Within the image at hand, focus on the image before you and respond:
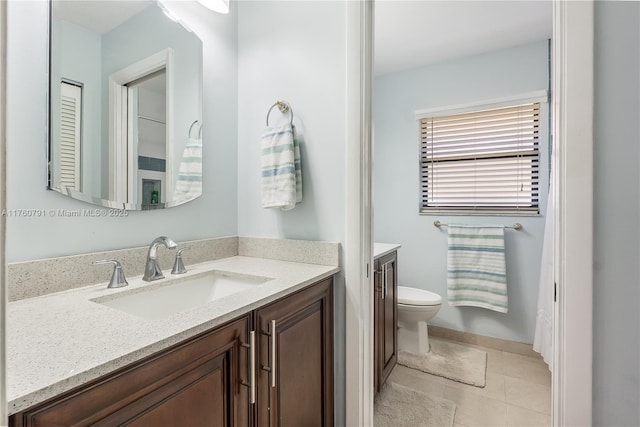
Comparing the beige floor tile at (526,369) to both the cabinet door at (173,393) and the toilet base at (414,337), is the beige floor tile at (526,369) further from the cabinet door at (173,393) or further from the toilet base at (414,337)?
the cabinet door at (173,393)

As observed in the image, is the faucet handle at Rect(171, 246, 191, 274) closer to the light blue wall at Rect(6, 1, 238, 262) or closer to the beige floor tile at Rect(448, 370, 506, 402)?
the light blue wall at Rect(6, 1, 238, 262)

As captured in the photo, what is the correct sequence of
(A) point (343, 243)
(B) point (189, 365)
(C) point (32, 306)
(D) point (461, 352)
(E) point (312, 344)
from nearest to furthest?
(B) point (189, 365) < (C) point (32, 306) < (E) point (312, 344) < (A) point (343, 243) < (D) point (461, 352)

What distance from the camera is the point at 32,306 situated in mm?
841

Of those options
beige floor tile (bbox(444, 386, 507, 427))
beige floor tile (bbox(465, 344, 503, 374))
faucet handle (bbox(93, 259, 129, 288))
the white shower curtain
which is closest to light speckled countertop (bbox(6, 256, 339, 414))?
faucet handle (bbox(93, 259, 129, 288))

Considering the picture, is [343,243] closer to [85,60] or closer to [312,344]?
[312,344]

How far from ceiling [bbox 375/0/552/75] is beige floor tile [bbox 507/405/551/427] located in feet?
7.92

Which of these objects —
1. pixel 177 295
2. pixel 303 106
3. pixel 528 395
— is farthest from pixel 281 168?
Result: pixel 528 395

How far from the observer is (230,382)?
2.67ft

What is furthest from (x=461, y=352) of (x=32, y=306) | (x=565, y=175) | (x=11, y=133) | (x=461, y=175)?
(x=11, y=133)

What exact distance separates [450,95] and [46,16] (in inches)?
103

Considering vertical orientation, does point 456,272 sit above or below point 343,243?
below

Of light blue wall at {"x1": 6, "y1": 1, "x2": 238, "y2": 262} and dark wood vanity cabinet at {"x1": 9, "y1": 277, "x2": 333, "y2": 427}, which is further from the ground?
light blue wall at {"x1": 6, "y1": 1, "x2": 238, "y2": 262}

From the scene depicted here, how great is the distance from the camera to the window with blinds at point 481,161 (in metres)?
2.36

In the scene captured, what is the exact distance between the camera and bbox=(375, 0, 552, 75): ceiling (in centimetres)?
188
